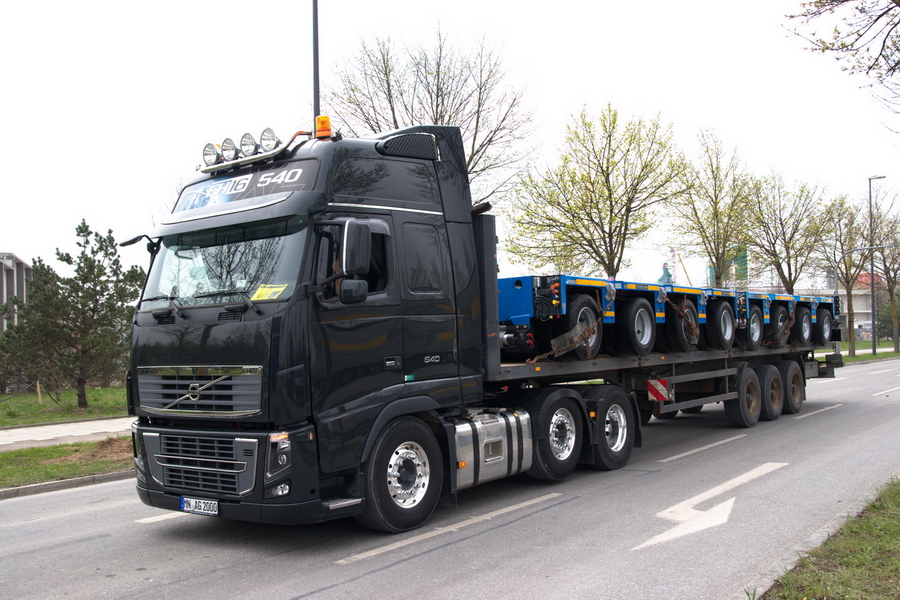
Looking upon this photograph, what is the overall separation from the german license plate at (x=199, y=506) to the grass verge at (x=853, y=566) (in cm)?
405

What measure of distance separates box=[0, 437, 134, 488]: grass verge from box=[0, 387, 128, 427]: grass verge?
502cm

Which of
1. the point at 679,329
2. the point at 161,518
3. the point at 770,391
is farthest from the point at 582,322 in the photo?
the point at 770,391

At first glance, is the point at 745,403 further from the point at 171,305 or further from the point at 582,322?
the point at 171,305

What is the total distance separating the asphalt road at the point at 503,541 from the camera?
4.98 metres

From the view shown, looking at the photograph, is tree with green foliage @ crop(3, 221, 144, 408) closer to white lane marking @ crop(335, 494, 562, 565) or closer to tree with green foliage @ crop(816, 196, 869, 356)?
white lane marking @ crop(335, 494, 562, 565)

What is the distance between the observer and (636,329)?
9.58m

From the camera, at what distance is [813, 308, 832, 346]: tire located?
52.0 ft

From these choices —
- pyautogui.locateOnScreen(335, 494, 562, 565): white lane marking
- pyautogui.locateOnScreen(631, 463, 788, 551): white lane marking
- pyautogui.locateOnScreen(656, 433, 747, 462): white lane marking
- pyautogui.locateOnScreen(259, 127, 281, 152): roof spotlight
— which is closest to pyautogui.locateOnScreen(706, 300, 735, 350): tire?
pyautogui.locateOnScreen(656, 433, 747, 462): white lane marking

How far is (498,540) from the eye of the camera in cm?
605

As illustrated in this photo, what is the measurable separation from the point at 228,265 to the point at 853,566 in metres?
5.15

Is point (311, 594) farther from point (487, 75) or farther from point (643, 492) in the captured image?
point (487, 75)

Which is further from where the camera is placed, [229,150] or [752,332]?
[752,332]

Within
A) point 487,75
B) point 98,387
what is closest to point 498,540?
point 487,75

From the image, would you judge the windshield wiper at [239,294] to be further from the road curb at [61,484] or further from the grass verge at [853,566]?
the road curb at [61,484]
